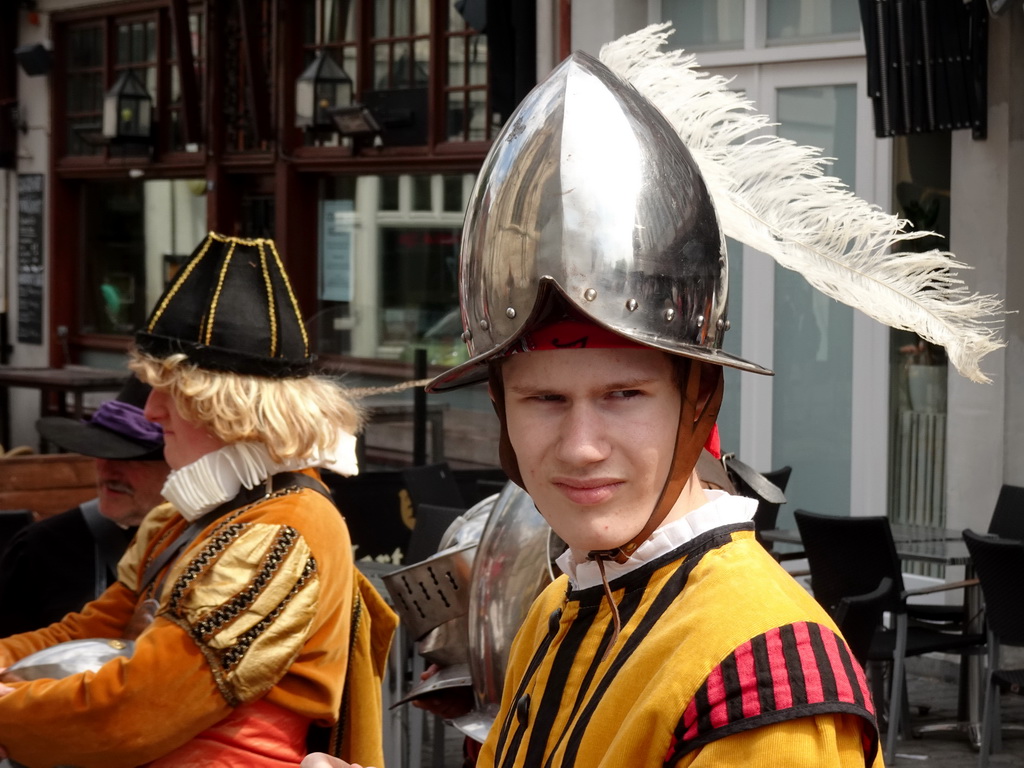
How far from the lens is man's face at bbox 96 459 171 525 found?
3.97 m

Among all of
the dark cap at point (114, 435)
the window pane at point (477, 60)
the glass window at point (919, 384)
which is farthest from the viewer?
the window pane at point (477, 60)

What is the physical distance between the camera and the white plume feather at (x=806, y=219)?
178 cm

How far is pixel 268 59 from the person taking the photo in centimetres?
1171

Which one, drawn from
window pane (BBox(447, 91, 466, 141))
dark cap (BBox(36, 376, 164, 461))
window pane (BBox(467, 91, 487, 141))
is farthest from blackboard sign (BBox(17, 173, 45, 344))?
dark cap (BBox(36, 376, 164, 461))

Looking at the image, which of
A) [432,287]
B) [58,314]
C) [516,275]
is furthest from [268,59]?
[516,275]

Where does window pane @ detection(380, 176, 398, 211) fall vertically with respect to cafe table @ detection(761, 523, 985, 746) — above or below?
above

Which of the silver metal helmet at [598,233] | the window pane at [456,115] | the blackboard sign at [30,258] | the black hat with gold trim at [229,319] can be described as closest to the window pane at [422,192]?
the window pane at [456,115]

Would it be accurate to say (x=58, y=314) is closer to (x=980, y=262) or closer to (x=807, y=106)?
(x=807, y=106)

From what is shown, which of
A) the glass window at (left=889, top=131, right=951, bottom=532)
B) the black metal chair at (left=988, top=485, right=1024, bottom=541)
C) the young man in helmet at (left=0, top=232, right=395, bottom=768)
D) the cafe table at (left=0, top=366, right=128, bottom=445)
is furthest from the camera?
the cafe table at (left=0, top=366, right=128, bottom=445)

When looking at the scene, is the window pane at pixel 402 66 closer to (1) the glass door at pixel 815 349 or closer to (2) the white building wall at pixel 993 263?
(1) the glass door at pixel 815 349

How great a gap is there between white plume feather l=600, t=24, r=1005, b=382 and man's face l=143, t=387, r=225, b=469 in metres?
1.21

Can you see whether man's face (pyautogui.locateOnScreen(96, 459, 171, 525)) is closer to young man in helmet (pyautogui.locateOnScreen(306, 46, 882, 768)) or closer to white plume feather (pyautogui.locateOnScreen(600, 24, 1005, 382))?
white plume feather (pyautogui.locateOnScreen(600, 24, 1005, 382))

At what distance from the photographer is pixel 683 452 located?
153cm

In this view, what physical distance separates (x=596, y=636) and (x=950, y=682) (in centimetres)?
605
